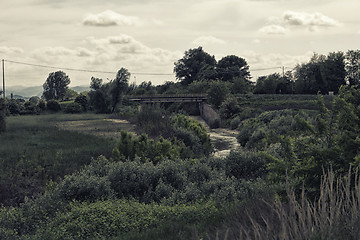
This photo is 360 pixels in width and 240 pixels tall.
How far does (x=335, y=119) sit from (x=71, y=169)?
1178 cm

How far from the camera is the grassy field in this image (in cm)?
1476

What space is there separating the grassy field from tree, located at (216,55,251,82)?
82.4 metres

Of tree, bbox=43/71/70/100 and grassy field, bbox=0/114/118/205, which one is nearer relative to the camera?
grassy field, bbox=0/114/118/205

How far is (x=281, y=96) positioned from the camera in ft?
214

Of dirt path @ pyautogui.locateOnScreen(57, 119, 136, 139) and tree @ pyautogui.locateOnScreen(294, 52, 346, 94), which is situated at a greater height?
tree @ pyautogui.locateOnScreen(294, 52, 346, 94)

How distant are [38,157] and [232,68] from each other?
93.0 m

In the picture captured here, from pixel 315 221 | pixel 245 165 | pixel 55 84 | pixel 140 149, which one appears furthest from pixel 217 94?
pixel 55 84

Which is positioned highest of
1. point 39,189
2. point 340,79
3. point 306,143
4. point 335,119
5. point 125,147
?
point 340,79

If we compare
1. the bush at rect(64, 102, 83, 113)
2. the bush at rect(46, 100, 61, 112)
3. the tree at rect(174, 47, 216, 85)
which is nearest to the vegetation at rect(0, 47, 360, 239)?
the bush at rect(64, 102, 83, 113)

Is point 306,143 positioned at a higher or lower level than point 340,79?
lower

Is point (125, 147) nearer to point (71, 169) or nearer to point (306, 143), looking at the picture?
point (71, 169)

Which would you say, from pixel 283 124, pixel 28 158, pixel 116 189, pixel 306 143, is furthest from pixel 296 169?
pixel 283 124

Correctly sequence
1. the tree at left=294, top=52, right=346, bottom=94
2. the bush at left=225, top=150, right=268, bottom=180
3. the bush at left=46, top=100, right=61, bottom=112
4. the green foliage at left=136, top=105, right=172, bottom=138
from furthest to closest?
1. the tree at left=294, top=52, right=346, bottom=94
2. the bush at left=46, top=100, right=61, bottom=112
3. the green foliage at left=136, top=105, right=172, bottom=138
4. the bush at left=225, top=150, right=268, bottom=180

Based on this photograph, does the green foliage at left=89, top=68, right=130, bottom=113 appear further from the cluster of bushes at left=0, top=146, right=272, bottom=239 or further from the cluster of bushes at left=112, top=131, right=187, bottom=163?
the cluster of bushes at left=0, top=146, right=272, bottom=239
